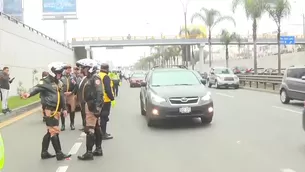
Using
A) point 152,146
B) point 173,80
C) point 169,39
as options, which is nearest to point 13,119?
point 173,80

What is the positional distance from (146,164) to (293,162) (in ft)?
7.82

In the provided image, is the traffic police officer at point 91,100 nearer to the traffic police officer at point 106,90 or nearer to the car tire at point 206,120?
the traffic police officer at point 106,90

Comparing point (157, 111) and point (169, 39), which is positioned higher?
point (169, 39)

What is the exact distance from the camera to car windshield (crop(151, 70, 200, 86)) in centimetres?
1197

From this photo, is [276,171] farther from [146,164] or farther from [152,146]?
[152,146]

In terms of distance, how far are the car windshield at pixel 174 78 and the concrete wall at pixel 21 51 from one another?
14.9 meters

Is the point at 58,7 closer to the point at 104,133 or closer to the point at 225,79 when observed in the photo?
the point at 225,79

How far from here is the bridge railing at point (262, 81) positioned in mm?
25956

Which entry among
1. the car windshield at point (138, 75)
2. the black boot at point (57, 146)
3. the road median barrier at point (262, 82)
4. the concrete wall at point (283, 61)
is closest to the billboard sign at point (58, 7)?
the car windshield at point (138, 75)

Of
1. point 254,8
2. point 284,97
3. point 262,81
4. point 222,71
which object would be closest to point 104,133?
point 284,97

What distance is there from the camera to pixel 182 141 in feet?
29.8

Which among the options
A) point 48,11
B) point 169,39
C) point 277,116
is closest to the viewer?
point 277,116

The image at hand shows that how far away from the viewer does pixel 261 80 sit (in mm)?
29047

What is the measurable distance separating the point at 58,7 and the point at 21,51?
29590 millimetres
